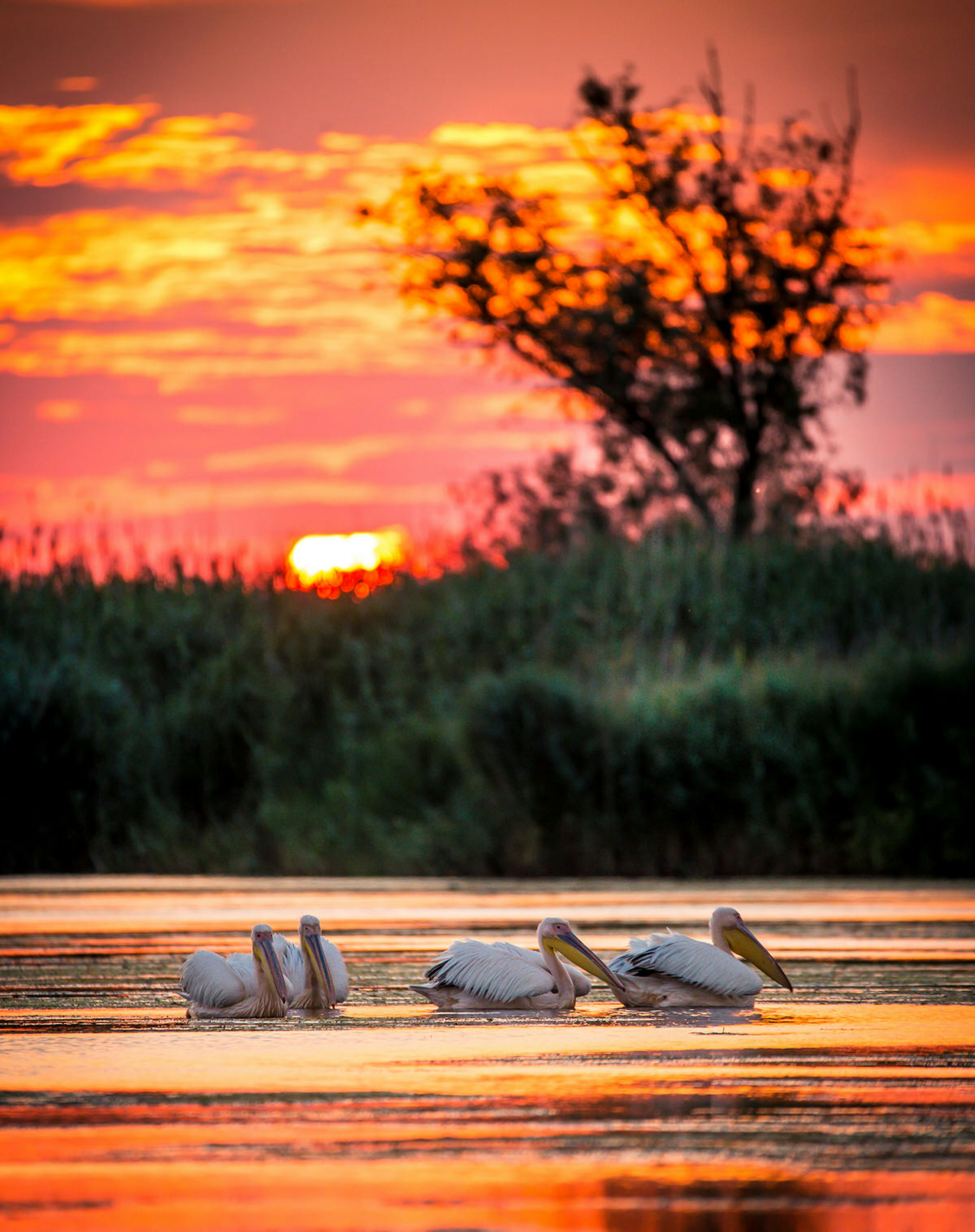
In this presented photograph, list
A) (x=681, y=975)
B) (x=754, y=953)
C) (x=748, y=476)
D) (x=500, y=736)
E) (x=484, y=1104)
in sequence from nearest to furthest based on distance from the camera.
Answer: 1. (x=484, y=1104)
2. (x=681, y=975)
3. (x=754, y=953)
4. (x=500, y=736)
5. (x=748, y=476)

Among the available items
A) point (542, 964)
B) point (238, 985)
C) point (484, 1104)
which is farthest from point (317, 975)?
point (484, 1104)

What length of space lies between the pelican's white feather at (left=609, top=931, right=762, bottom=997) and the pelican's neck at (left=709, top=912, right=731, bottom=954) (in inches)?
22.8

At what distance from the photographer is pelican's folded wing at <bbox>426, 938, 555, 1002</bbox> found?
25.8ft

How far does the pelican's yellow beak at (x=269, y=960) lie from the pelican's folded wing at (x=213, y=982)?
131 mm

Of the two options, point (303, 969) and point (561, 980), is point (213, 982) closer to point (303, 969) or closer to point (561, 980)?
point (303, 969)

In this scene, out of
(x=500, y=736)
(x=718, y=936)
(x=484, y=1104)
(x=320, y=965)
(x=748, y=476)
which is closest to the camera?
(x=484, y=1104)

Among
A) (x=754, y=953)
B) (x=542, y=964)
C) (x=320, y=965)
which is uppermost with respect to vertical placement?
(x=320, y=965)

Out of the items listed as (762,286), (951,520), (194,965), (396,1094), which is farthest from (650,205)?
(396,1094)

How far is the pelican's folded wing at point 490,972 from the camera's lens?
25.8 ft

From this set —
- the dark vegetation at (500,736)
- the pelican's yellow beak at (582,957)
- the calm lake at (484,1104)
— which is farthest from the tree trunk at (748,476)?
the pelican's yellow beak at (582,957)

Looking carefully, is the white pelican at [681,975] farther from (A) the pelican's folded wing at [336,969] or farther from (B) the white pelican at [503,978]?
(A) the pelican's folded wing at [336,969]

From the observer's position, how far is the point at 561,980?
8.12 meters

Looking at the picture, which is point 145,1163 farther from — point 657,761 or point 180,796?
point 180,796

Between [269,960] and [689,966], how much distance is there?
1.54 metres
